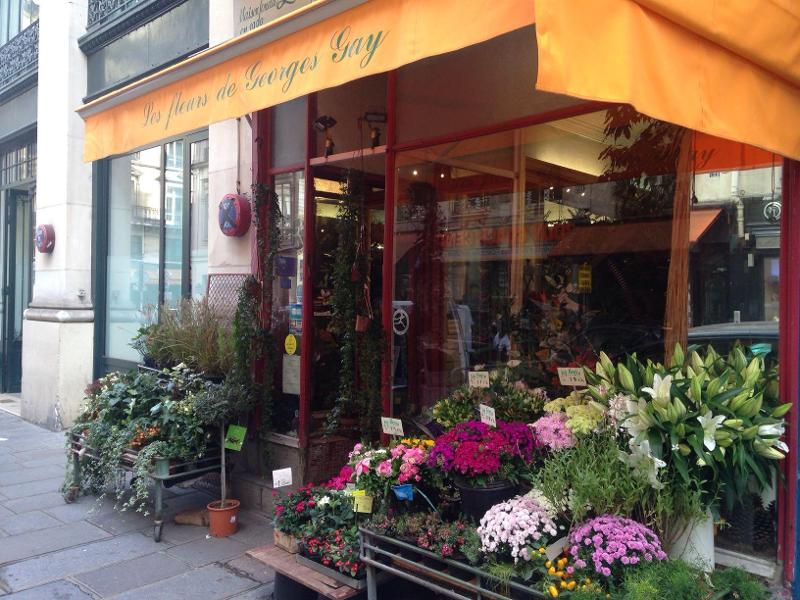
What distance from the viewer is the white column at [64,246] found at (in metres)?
8.95

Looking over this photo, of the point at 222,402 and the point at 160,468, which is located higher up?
the point at 222,402

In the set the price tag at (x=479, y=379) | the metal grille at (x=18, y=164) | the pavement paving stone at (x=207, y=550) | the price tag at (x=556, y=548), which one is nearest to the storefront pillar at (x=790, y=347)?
the price tag at (x=556, y=548)

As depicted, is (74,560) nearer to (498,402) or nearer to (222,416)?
(222,416)

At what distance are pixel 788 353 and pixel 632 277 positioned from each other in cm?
127

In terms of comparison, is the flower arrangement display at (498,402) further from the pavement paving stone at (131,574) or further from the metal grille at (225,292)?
the metal grille at (225,292)

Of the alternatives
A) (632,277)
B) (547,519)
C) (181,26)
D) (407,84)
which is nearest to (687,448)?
(547,519)

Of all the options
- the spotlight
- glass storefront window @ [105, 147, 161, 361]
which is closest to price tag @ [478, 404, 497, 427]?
the spotlight

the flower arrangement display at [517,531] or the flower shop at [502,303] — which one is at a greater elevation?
the flower shop at [502,303]

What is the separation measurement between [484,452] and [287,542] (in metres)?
1.54

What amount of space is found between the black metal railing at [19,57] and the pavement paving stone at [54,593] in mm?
8771

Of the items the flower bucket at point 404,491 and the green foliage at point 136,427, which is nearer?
the flower bucket at point 404,491

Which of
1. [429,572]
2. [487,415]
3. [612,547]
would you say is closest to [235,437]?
[487,415]

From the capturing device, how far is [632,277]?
4.38 metres

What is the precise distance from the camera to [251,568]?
4.63 m
